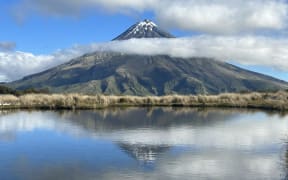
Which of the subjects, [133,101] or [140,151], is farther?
[133,101]

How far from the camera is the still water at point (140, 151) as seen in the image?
23.0 m

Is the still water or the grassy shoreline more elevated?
the grassy shoreline

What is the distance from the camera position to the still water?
75.5 ft

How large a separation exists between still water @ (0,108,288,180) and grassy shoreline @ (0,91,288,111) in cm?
2600

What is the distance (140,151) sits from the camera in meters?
29.5

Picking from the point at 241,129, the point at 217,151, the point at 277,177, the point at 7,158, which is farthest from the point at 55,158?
the point at 241,129

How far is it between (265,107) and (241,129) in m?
37.1

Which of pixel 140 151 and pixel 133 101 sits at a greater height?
pixel 133 101

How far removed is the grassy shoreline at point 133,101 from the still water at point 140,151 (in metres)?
26.0

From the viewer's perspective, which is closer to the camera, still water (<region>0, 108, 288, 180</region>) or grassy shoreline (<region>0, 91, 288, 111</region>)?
still water (<region>0, 108, 288, 180</region>)

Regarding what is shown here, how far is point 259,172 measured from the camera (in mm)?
23312

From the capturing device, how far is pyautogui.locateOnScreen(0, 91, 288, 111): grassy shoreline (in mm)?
72750

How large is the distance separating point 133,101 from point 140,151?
55436 millimetres

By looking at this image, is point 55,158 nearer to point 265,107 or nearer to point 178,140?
point 178,140
